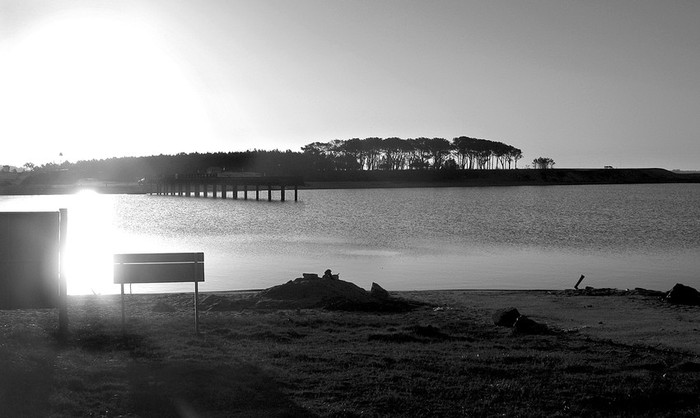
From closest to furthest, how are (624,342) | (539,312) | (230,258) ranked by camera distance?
(624,342), (539,312), (230,258)

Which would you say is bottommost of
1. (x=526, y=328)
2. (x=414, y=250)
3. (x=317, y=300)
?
(x=414, y=250)

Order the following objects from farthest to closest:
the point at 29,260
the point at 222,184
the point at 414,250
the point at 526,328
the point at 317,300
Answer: the point at 222,184 → the point at 414,250 → the point at 317,300 → the point at 526,328 → the point at 29,260

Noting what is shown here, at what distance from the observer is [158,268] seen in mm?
11453

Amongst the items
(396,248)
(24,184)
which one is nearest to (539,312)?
(396,248)

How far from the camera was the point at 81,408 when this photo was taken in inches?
285

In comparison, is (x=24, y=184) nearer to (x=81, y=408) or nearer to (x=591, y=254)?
(x=591, y=254)

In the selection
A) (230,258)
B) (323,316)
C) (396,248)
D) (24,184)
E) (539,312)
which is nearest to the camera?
(323,316)

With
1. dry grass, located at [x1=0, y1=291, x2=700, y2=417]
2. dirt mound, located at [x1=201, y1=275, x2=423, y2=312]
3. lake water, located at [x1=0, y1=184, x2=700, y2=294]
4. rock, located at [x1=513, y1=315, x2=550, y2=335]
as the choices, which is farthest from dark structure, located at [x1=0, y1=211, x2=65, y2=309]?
lake water, located at [x1=0, y1=184, x2=700, y2=294]

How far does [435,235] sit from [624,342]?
3268 centimetres

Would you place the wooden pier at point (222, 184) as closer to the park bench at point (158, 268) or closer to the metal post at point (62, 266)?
the park bench at point (158, 268)

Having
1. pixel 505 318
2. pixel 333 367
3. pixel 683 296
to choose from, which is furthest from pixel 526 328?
pixel 683 296

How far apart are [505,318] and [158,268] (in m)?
5.72

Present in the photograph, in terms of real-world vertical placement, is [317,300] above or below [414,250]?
above

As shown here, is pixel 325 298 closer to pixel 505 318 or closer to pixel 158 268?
pixel 505 318
